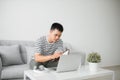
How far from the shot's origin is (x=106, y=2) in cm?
472

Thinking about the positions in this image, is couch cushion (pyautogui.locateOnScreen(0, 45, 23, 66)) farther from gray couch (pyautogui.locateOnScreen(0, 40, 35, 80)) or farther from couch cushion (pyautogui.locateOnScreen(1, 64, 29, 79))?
couch cushion (pyautogui.locateOnScreen(1, 64, 29, 79))

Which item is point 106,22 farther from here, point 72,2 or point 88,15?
point 72,2

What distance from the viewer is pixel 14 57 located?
10.1 feet

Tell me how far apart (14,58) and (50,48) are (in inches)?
44.5

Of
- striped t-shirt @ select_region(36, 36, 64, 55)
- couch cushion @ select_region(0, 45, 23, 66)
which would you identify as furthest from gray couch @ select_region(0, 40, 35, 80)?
striped t-shirt @ select_region(36, 36, 64, 55)

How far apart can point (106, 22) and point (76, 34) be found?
108 cm

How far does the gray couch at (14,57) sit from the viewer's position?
2.70 m

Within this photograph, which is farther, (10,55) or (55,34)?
(10,55)

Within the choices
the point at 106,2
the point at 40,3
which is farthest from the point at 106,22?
the point at 40,3

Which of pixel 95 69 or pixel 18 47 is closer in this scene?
pixel 95 69

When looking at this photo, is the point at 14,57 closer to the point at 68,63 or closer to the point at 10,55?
the point at 10,55

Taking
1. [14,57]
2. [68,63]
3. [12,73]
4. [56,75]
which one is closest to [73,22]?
[14,57]

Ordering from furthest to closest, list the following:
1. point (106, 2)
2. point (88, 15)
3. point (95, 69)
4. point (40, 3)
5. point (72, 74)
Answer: point (106, 2) < point (88, 15) < point (40, 3) < point (95, 69) < point (72, 74)

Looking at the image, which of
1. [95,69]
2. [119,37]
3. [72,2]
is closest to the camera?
[95,69]
